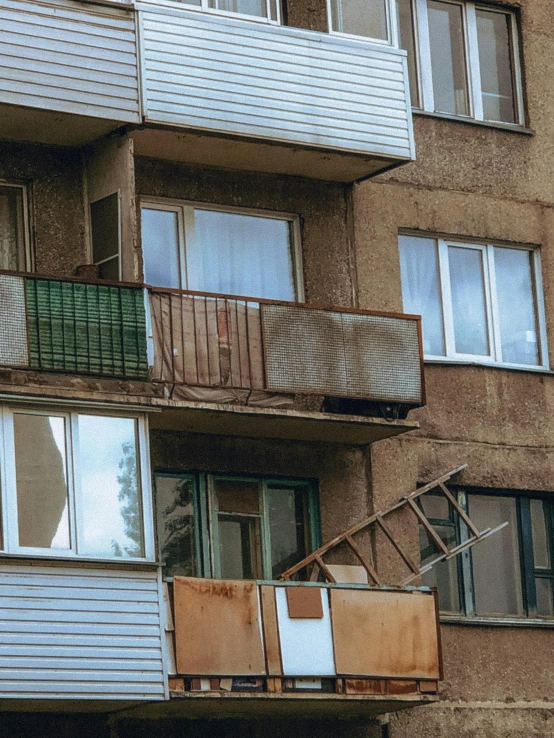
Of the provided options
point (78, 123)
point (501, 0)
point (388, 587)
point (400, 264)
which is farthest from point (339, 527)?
point (501, 0)

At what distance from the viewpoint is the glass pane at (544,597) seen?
2245 cm

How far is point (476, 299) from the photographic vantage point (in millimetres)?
23234

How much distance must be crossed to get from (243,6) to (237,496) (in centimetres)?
528

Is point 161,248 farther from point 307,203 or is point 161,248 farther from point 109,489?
point 109,489

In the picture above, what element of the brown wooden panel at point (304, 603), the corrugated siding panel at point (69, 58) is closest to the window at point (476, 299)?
the brown wooden panel at point (304, 603)

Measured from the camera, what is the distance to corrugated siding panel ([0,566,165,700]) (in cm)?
1800

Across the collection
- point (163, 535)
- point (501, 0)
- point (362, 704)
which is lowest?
point (362, 704)

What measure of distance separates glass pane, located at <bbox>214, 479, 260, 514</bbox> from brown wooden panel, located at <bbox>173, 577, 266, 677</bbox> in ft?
5.28

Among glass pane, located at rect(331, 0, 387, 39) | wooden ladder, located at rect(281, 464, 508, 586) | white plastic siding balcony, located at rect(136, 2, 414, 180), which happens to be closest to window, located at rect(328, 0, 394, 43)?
glass pane, located at rect(331, 0, 387, 39)

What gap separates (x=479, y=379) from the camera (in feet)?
74.3

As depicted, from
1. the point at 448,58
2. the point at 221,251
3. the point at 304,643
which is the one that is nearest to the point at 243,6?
the point at 221,251

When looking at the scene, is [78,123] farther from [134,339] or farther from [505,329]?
[505,329]

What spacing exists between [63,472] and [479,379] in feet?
19.1

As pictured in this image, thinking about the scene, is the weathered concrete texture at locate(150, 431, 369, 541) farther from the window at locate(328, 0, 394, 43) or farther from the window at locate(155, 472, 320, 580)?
the window at locate(328, 0, 394, 43)
